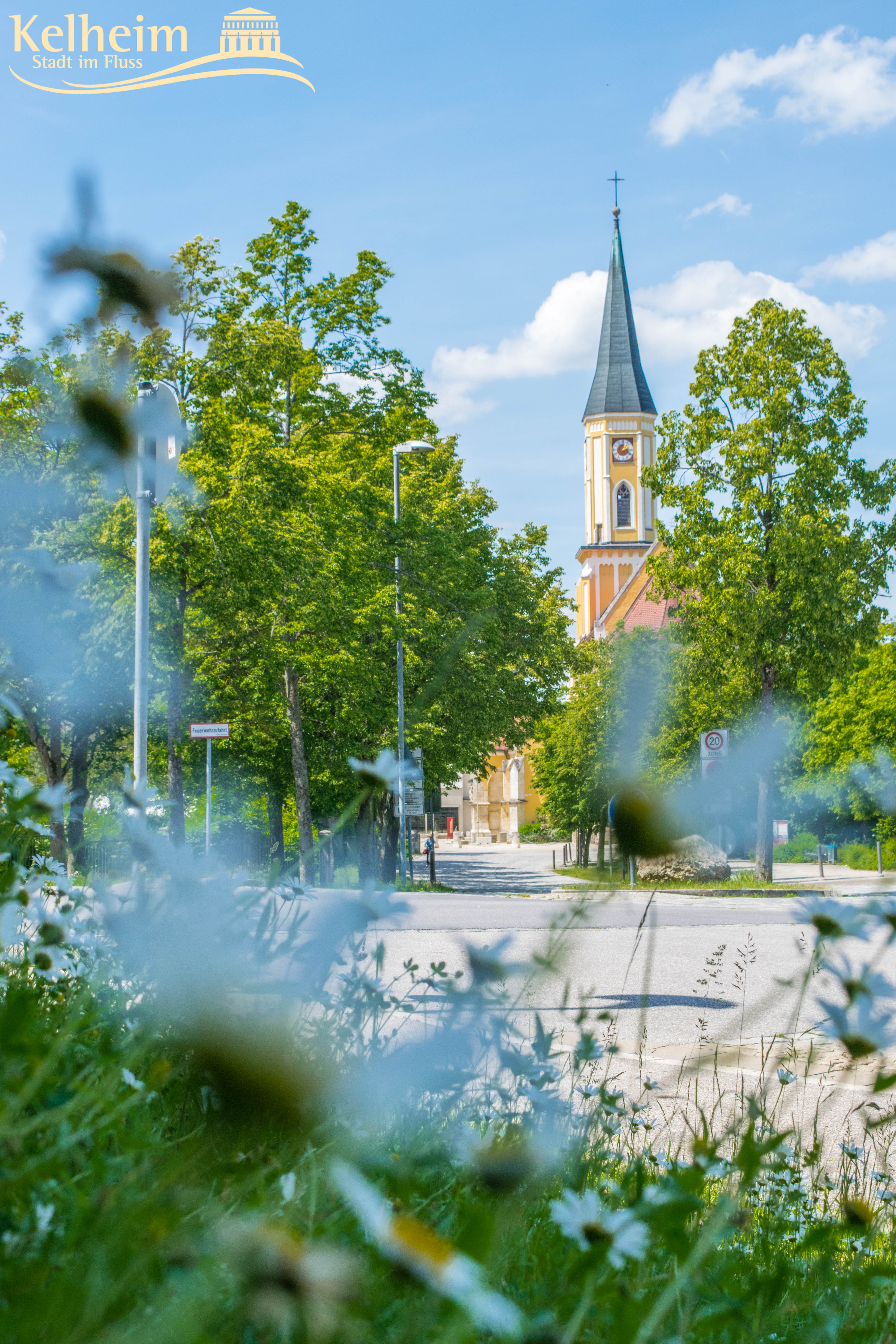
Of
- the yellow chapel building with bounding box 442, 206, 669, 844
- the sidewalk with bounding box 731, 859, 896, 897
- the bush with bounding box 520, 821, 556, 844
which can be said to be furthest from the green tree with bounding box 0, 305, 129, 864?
the yellow chapel building with bounding box 442, 206, 669, 844

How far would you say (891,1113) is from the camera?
1.35 m

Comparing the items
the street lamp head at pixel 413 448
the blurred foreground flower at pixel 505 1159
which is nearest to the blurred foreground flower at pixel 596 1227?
the blurred foreground flower at pixel 505 1159

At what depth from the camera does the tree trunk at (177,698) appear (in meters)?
18.3

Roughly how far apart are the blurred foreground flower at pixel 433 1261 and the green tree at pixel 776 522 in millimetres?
22323

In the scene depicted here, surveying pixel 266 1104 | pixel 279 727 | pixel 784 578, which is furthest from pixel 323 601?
pixel 266 1104

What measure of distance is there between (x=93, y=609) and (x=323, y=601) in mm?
17147

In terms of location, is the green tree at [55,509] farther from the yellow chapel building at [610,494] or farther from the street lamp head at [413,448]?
the yellow chapel building at [610,494]

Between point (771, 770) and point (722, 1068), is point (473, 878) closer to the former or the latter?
point (722, 1068)

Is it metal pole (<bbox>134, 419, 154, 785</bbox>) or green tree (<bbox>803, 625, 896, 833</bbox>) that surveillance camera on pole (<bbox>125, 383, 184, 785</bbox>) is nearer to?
metal pole (<bbox>134, 419, 154, 785</bbox>)

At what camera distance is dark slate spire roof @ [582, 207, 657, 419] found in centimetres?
7894

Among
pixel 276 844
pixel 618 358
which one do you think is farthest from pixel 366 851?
pixel 618 358

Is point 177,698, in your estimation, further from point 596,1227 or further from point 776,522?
point 596,1227

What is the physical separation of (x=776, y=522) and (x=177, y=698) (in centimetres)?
1192

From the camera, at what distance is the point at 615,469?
8656cm
